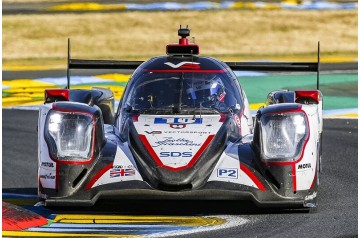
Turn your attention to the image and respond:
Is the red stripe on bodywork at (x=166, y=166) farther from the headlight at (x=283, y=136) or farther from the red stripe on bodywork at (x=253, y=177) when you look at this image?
the headlight at (x=283, y=136)

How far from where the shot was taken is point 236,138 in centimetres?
1047

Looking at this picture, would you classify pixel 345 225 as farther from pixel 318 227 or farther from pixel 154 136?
pixel 154 136

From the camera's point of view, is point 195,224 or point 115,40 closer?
point 195,224

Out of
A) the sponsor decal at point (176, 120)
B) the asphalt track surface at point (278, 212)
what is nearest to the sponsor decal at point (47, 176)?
the asphalt track surface at point (278, 212)

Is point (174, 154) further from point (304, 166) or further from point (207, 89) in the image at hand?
point (207, 89)

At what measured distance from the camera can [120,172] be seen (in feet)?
32.1

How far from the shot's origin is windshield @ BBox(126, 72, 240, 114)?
10945 mm

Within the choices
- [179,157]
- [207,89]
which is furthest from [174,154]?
[207,89]

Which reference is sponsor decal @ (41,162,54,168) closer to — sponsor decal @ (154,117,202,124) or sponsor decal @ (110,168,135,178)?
sponsor decal @ (110,168,135,178)

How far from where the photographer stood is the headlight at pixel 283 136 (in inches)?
389

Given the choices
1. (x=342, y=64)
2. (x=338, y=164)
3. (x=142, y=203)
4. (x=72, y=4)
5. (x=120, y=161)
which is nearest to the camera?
(x=120, y=161)

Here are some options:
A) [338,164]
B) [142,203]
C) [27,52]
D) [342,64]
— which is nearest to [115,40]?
[27,52]

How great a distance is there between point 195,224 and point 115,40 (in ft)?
63.6

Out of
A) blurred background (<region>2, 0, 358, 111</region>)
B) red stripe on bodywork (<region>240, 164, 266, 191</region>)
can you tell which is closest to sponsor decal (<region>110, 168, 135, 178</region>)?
red stripe on bodywork (<region>240, 164, 266, 191</region>)
